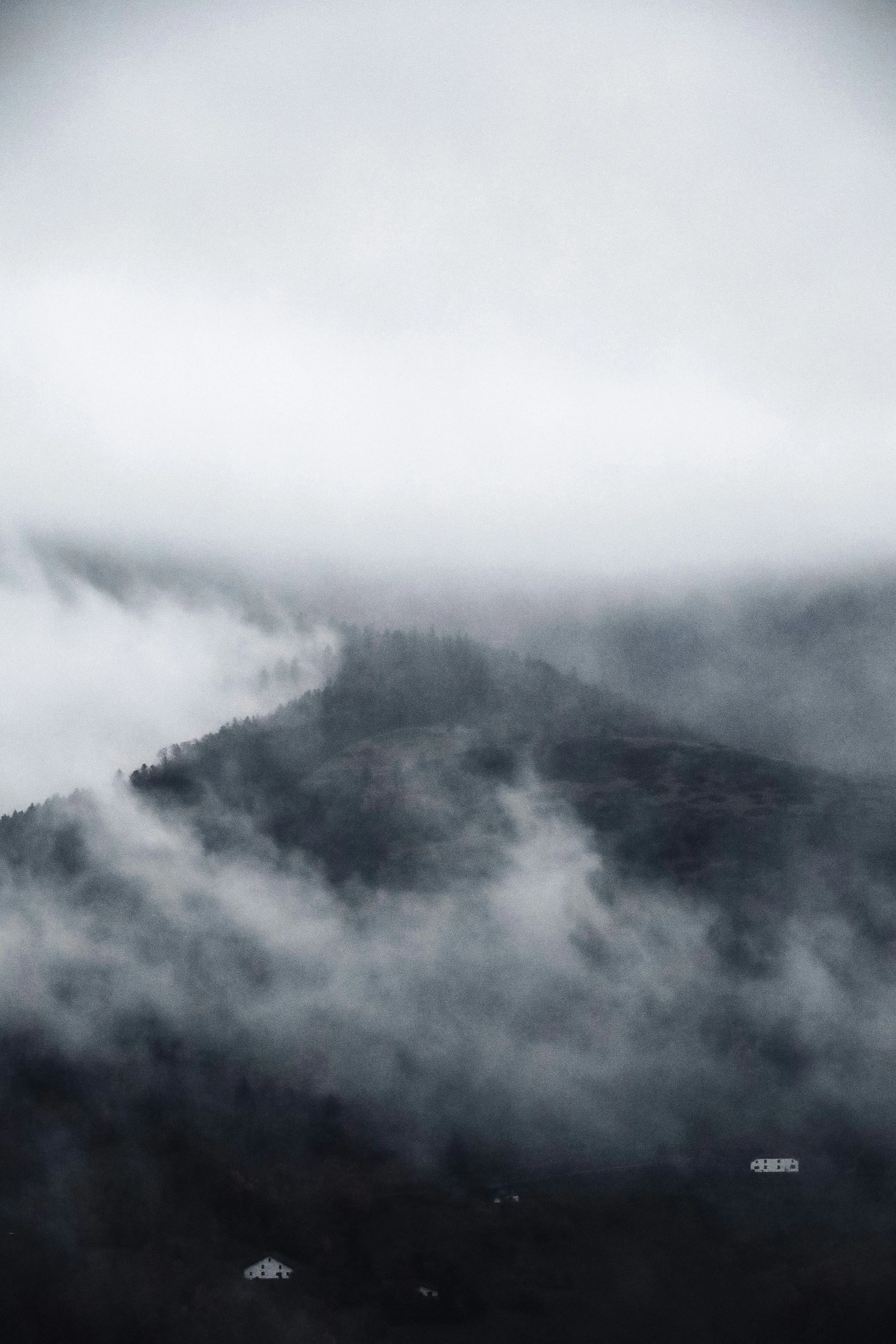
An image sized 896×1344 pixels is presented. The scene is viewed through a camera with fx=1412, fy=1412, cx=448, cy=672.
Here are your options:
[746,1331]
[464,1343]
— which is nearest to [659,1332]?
[746,1331]

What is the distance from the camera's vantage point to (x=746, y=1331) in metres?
199

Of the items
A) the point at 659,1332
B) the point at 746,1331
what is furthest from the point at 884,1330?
the point at 659,1332

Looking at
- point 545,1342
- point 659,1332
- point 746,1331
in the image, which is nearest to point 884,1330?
point 746,1331

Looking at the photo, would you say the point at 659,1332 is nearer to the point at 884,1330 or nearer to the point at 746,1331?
the point at 746,1331

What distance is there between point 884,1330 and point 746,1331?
18895mm

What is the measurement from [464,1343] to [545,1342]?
37.5 ft

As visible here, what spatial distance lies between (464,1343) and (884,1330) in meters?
58.6

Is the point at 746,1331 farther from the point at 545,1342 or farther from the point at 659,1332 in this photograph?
the point at 545,1342

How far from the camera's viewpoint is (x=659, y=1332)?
200 m

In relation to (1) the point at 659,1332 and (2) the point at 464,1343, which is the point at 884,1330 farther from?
(2) the point at 464,1343

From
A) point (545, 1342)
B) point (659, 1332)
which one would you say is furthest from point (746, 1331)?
point (545, 1342)

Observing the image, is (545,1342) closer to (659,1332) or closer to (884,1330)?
(659,1332)

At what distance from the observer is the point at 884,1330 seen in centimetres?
19688

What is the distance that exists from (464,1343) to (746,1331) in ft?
131
